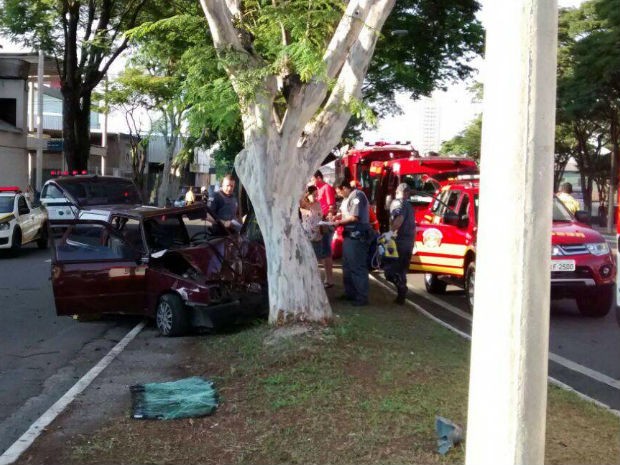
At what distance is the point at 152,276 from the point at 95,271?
69cm

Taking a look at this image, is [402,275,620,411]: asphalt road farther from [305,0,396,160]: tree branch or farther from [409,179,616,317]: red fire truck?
[305,0,396,160]: tree branch

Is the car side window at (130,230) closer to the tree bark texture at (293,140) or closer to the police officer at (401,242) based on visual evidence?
the tree bark texture at (293,140)

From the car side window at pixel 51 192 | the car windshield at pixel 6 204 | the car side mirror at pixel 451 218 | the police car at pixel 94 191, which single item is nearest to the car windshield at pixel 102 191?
the police car at pixel 94 191

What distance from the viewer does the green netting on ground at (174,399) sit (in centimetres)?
576

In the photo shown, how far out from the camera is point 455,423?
5.33 metres

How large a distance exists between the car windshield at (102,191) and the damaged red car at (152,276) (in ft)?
27.0

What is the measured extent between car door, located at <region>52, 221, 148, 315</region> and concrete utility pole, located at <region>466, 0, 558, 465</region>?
23.1 ft

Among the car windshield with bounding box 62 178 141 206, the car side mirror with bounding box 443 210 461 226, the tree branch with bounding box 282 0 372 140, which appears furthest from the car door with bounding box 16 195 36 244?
the tree branch with bounding box 282 0 372 140

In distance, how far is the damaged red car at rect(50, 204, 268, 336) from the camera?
9039mm

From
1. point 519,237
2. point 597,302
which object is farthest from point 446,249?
point 519,237

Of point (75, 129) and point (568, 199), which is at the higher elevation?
point (75, 129)

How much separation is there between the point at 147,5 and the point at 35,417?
62.9 feet

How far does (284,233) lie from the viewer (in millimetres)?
7652

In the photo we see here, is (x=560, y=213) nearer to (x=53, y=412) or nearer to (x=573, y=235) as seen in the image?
(x=573, y=235)
